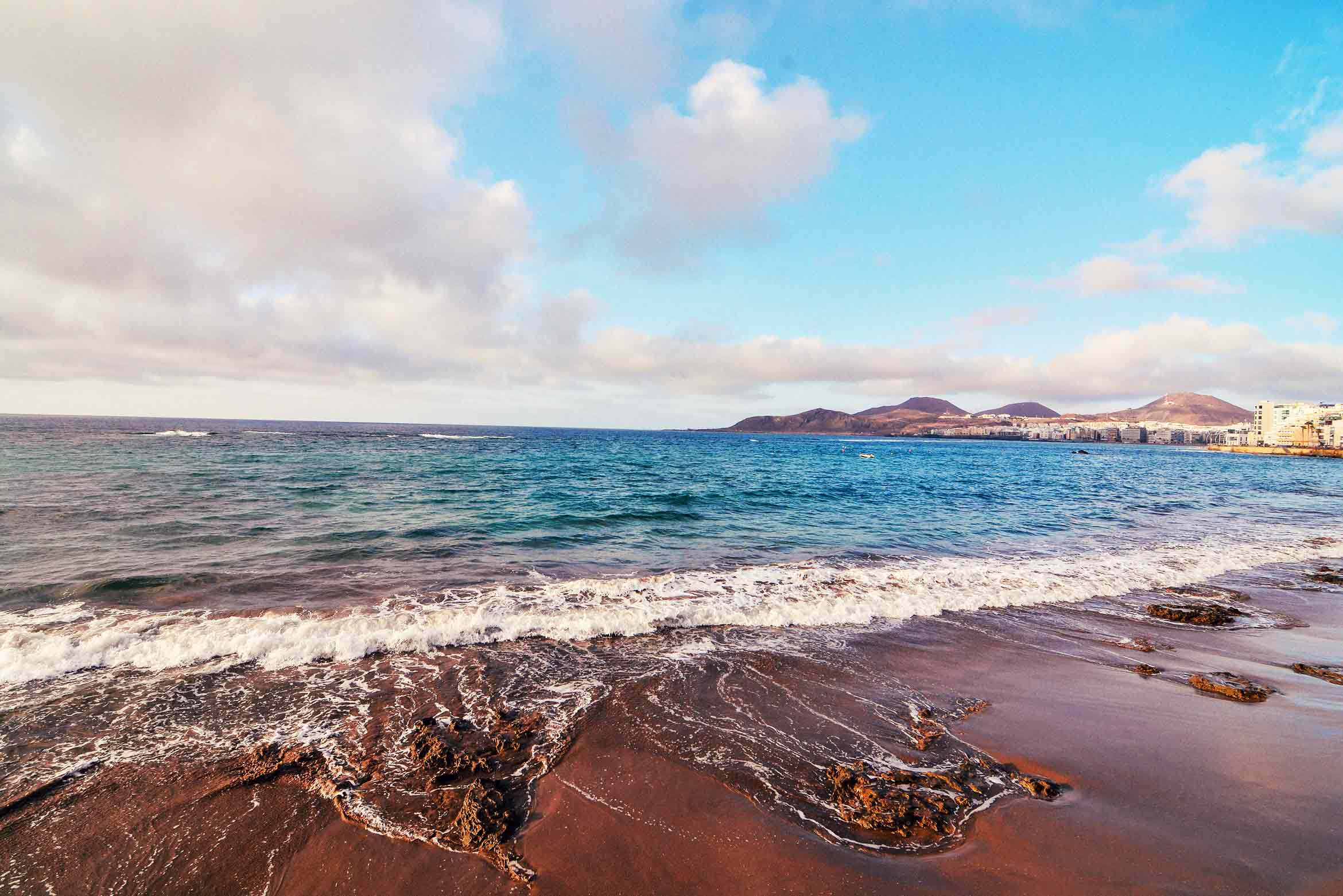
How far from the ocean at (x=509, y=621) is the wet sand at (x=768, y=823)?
110mm

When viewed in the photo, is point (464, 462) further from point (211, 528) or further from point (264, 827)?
point (264, 827)

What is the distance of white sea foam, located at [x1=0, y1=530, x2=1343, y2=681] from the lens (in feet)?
24.3

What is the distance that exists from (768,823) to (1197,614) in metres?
11.1

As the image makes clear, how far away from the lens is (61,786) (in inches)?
181

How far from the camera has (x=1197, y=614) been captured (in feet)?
33.1

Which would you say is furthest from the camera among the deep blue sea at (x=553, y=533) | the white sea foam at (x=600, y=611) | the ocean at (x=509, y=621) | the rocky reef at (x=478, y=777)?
the deep blue sea at (x=553, y=533)

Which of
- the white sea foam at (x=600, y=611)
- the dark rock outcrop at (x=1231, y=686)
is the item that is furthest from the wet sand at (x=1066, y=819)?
the white sea foam at (x=600, y=611)

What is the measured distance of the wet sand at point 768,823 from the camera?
3.77 metres

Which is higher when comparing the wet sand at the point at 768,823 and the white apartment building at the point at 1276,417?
the white apartment building at the point at 1276,417

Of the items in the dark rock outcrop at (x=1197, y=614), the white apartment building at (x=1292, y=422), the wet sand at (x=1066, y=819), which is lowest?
the dark rock outcrop at (x=1197, y=614)

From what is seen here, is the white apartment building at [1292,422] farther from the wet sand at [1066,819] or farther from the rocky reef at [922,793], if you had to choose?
the rocky reef at [922,793]

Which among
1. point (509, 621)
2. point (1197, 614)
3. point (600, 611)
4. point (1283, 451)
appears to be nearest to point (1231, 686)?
point (1197, 614)

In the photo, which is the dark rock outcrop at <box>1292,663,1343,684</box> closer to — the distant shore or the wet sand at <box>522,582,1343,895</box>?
the wet sand at <box>522,582,1343,895</box>

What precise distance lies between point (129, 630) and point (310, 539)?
6839 mm
